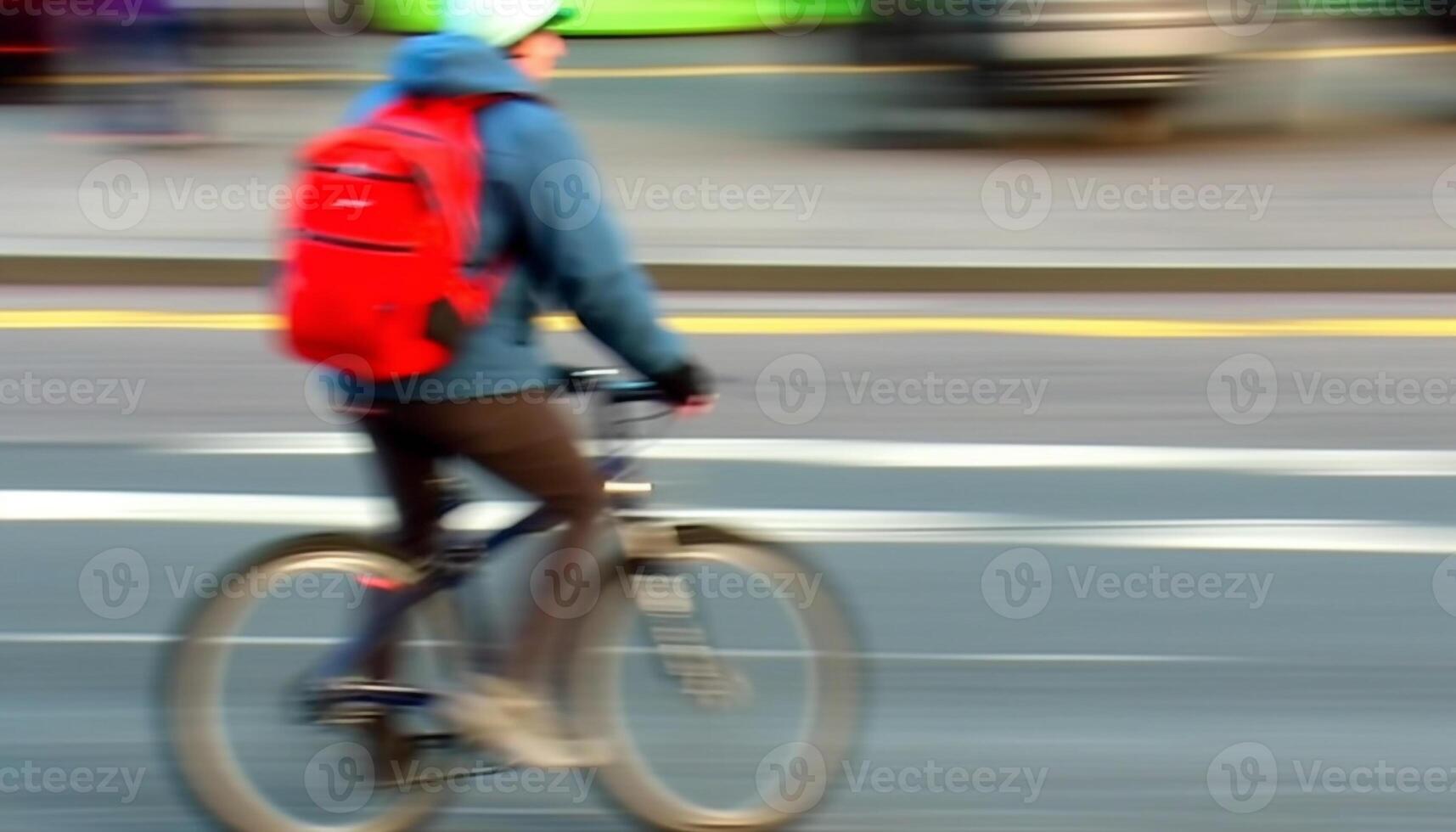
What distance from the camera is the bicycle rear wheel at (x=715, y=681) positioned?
4121mm

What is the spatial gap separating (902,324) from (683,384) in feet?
18.6

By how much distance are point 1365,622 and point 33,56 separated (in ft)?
37.8

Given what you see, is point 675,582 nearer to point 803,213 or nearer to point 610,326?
point 610,326

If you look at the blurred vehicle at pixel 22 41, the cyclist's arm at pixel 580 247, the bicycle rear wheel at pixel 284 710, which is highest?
the cyclist's arm at pixel 580 247

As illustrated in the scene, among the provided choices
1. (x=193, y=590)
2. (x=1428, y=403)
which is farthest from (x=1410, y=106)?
(x=193, y=590)

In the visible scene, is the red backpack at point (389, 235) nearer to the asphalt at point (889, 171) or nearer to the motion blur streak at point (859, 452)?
the motion blur streak at point (859, 452)

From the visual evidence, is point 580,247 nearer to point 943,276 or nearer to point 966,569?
point 966,569

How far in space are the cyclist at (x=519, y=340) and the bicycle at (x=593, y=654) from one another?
5 centimetres

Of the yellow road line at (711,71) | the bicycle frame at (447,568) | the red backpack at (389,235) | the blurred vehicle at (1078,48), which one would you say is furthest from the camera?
the yellow road line at (711,71)

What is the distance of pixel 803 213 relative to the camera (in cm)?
1134

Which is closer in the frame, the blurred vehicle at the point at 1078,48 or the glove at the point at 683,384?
the glove at the point at 683,384

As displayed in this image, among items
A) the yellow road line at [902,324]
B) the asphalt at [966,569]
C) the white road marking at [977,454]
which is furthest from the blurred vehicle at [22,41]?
the white road marking at [977,454]

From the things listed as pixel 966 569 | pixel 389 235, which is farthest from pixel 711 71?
pixel 389 235

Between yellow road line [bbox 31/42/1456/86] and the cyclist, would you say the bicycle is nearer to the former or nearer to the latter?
the cyclist
